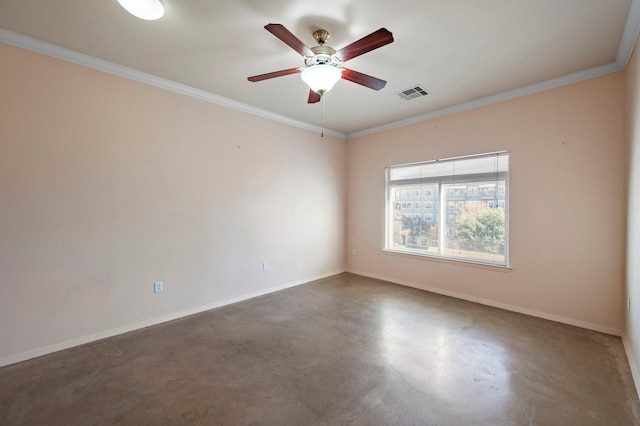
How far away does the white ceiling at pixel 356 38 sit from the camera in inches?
79.4

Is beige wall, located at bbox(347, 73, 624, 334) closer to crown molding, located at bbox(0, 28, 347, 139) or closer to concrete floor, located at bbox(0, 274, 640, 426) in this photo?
concrete floor, located at bbox(0, 274, 640, 426)

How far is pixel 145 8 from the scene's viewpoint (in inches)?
75.3

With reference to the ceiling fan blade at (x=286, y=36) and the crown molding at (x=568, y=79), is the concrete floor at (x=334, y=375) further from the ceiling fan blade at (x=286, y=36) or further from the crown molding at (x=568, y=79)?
the crown molding at (x=568, y=79)

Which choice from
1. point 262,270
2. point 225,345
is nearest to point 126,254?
point 225,345

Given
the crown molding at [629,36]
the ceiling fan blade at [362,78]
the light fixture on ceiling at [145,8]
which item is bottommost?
the ceiling fan blade at [362,78]

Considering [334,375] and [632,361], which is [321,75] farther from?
[632,361]

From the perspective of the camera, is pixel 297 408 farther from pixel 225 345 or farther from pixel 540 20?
pixel 540 20

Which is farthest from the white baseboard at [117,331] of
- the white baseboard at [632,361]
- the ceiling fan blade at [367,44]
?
the white baseboard at [632,361]

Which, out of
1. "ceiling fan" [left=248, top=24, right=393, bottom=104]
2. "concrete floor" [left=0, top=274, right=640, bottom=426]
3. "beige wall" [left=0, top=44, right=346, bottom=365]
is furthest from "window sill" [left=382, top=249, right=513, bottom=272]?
"ceiling fan" [left=248, top=24, right=393, bottom=104]

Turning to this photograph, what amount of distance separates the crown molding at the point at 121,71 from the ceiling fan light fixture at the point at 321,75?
6.22 feet

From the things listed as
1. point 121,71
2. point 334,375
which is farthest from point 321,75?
point 334,375

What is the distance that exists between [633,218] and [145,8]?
167 inches

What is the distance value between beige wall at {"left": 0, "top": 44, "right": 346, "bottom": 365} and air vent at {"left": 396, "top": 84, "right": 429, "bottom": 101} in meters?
1.91

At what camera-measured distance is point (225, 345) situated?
2617 millimetres
